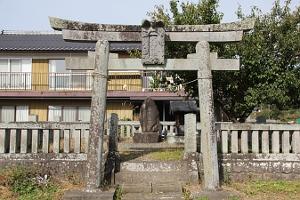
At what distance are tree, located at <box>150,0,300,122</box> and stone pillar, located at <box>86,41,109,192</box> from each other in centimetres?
475

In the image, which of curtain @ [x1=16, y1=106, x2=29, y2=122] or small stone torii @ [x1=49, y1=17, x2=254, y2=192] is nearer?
small stone torii @ [x1=49, y1=17, x2=254, y2=192]

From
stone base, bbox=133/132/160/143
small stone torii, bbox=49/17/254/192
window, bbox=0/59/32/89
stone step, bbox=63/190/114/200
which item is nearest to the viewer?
stone step, bbox=63/190/114/200

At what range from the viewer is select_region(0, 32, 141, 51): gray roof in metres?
27.2

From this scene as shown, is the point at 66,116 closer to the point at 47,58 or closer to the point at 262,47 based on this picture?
the point at 47,58

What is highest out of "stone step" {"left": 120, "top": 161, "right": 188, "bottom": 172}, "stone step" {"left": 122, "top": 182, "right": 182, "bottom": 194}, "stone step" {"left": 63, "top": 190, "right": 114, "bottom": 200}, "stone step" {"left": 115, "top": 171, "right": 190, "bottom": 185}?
"stone step" {"left": 120, "top": 161, "right": 188, "bottom": 172}

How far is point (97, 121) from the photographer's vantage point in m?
9.14

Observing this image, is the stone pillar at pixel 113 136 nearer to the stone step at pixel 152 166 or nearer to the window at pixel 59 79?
the stone step at pixel 152 166

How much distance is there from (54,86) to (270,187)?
20536 millimetres

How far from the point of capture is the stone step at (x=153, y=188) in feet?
29.8

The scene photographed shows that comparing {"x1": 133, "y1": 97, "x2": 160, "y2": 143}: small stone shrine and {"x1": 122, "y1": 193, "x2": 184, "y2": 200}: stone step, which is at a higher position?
{"x1": 133, "y1": 97, "x2": 160, "y2": 143}: small stone shrine

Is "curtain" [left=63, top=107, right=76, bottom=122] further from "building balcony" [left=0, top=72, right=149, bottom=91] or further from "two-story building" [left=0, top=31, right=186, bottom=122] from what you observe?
"building balcony" [left=0, top=72, right=149, bottom=91]

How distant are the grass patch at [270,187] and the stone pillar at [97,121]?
325 centimetres

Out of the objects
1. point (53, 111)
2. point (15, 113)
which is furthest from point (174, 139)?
point (15, 113)

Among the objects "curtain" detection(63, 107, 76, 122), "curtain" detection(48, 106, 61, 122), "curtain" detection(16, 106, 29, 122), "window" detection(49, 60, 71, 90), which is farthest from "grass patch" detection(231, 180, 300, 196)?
"curtain" detection(16, 106, 29, 122)
